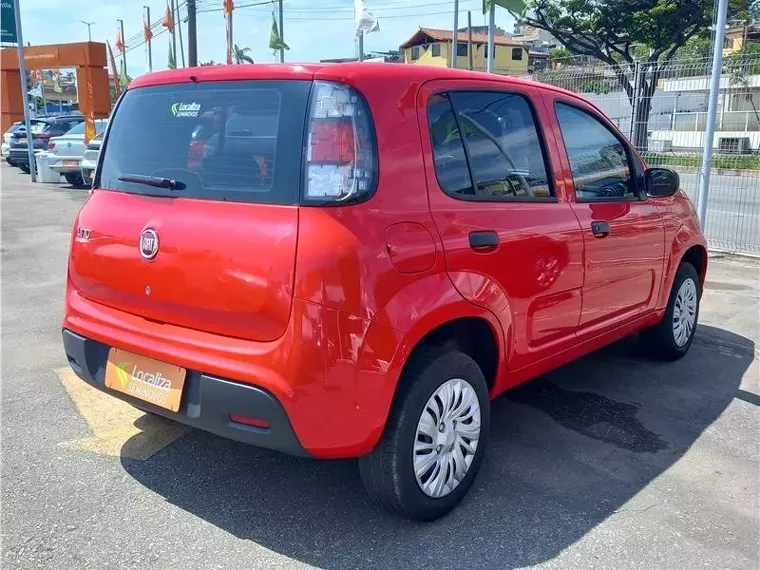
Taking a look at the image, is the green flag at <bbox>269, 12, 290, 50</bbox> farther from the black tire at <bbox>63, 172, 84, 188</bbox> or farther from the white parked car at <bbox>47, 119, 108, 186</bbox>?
the black tire at <bbox>63, 172, 84, 188</bbox>

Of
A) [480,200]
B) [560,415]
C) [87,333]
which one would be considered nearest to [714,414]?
[560,415]

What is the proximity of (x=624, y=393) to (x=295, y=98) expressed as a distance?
305 centimetres

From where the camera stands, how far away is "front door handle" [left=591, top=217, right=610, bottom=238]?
12.8 ft

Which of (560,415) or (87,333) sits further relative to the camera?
(560,415)

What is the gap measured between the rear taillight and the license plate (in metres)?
0.89

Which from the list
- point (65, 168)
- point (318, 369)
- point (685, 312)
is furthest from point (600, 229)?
point (65, 168)

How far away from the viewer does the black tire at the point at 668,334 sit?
16.6 ft

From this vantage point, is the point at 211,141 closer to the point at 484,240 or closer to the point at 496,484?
the point at 484,240

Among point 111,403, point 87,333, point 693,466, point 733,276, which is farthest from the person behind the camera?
point 733,276

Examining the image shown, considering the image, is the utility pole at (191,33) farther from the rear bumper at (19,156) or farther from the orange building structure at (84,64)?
the rear bumper at (19,156)

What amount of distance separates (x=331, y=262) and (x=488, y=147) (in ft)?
3.98

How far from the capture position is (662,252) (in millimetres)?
4680

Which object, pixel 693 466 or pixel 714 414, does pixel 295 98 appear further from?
pixel 714 414

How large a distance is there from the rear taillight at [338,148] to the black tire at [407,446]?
2.47 feet
